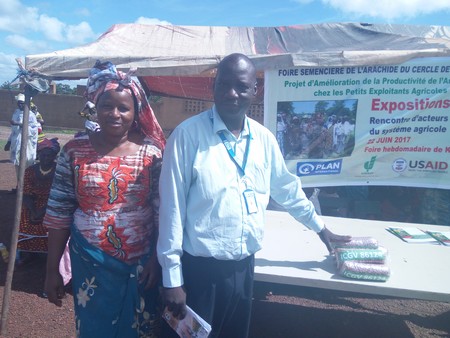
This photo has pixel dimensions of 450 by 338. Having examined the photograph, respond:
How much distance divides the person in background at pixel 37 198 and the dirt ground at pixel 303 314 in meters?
0.32

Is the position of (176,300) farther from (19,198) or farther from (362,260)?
(19,198)

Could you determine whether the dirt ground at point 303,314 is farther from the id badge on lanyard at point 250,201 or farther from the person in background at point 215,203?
the id badge on lanyard at point 250,201

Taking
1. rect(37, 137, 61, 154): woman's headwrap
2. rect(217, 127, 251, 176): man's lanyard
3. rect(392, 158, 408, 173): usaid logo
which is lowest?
rect(392, 158, 408, 173): usaid logo

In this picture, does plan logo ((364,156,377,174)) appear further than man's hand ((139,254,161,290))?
Yes

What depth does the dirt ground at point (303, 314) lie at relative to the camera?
10.2 ft

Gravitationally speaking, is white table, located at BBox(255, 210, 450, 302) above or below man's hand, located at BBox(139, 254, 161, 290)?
below

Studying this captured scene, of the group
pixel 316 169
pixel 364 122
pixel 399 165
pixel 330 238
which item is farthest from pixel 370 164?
pixel 330 238

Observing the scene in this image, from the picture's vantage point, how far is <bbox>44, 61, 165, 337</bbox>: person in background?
1.72 m

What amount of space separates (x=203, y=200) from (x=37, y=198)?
9.91ft

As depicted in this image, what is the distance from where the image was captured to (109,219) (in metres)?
1.72

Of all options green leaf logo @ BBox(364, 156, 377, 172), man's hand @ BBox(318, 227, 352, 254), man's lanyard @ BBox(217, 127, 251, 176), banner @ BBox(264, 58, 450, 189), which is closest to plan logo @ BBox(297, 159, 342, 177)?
banner @ BBox(264, 58, 450, 189)

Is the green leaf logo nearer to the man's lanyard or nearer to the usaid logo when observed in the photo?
the usaid logo

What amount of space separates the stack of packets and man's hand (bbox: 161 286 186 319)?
916 millimetres

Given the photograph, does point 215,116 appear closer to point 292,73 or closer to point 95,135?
point 95,135
